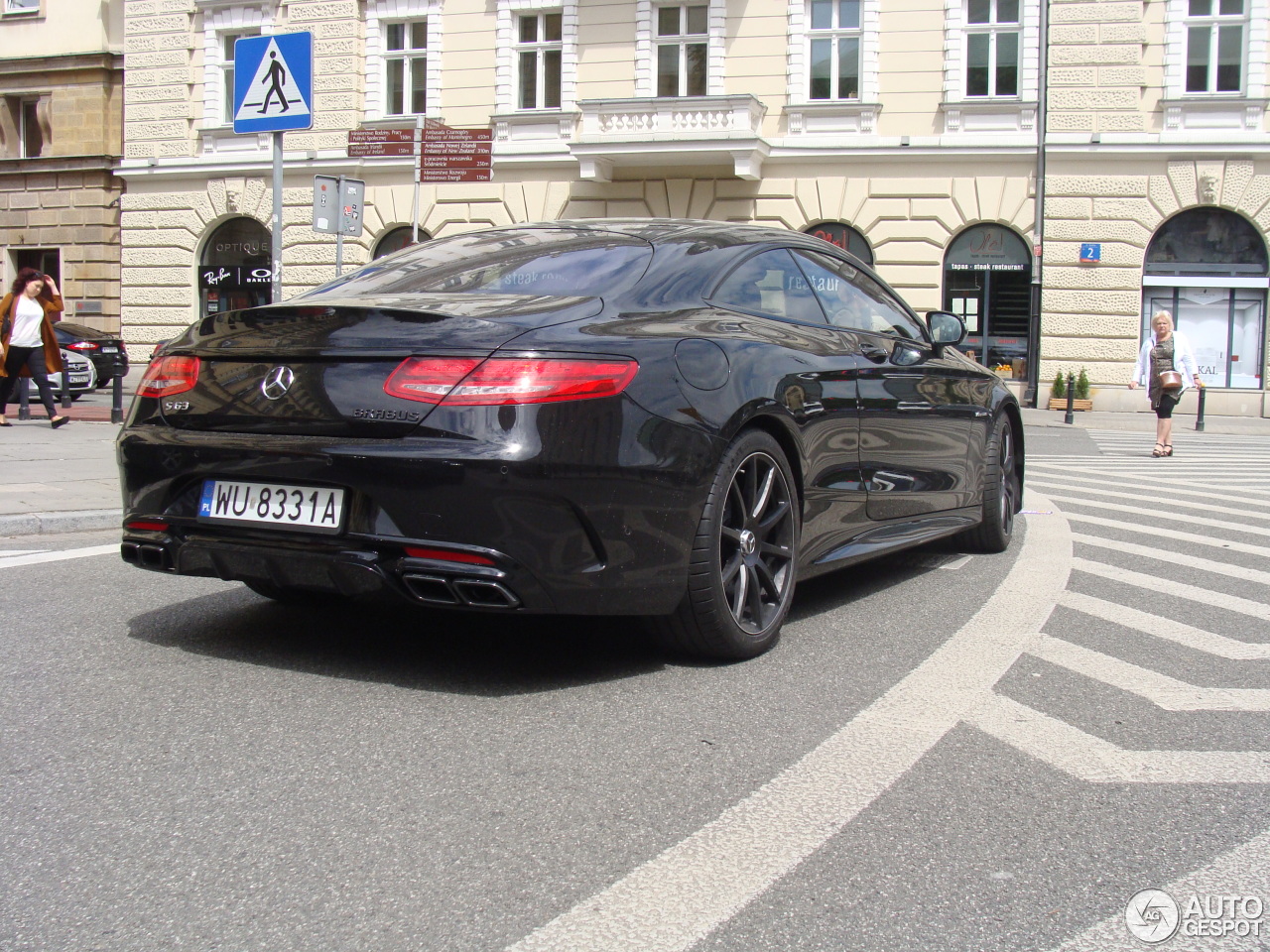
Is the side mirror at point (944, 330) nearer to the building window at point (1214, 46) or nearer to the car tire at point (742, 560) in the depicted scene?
the car tire at point (742, 560)

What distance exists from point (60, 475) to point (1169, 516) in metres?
7.64

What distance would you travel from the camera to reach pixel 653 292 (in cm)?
418

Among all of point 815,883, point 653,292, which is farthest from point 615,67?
point 815,883

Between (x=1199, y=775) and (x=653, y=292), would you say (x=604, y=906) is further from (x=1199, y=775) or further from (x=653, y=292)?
(x=653, y=292)

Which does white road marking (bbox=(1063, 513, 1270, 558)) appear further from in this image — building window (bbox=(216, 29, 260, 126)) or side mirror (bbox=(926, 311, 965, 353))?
building window (bbox=(216, 29, 260, 126))

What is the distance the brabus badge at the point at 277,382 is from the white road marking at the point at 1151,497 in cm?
705

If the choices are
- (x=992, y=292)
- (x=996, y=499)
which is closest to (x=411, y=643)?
(x=996, y=499)

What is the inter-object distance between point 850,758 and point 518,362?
1.36 metres

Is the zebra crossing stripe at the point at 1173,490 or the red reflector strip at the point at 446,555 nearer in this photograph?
the red reflector strip at the point at 446,555

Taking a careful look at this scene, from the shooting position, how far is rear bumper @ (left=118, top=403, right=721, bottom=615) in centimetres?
347

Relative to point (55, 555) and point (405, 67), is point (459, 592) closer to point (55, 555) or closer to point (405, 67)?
→ point (55, 555)

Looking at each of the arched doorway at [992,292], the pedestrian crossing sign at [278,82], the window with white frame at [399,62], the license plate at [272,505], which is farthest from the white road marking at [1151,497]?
the window with white frame at [399,62]

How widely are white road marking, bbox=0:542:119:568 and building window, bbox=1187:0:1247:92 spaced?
2192 cm

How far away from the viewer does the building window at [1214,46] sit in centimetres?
2277
